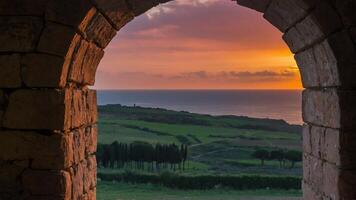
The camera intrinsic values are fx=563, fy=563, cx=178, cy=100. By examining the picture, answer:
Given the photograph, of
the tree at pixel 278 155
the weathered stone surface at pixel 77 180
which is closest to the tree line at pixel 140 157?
the tree at pixel 278 155

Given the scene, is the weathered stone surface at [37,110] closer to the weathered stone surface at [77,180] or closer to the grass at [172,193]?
the weathered stone surface at [77,180]

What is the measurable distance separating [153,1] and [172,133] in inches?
1481

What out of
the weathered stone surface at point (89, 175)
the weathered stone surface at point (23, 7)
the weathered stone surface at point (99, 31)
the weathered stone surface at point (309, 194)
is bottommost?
the weathered stone surface at point (309, 194)

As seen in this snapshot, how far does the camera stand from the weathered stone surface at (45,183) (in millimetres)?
5941

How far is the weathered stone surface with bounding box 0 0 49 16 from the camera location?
601 centimetres

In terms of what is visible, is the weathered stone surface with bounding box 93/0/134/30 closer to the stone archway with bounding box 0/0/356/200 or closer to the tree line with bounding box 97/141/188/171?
the stone archway with bounding box 0/0/356/200

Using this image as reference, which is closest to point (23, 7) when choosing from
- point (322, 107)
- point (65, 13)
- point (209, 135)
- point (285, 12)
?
point (65, 13)

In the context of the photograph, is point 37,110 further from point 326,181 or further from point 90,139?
point 326,181

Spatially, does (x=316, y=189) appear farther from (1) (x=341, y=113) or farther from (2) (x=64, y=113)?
(2) (x=64, y=113)

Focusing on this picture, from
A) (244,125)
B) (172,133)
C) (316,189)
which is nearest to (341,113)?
(316,189)

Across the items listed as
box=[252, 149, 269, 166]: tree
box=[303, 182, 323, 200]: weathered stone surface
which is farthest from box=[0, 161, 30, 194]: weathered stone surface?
box=[252, 149, 269, 166]: tree

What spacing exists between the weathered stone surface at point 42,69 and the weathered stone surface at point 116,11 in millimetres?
752

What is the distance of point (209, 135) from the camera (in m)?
43.6

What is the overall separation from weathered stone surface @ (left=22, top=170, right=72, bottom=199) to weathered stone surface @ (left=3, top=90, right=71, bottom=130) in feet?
1.60
